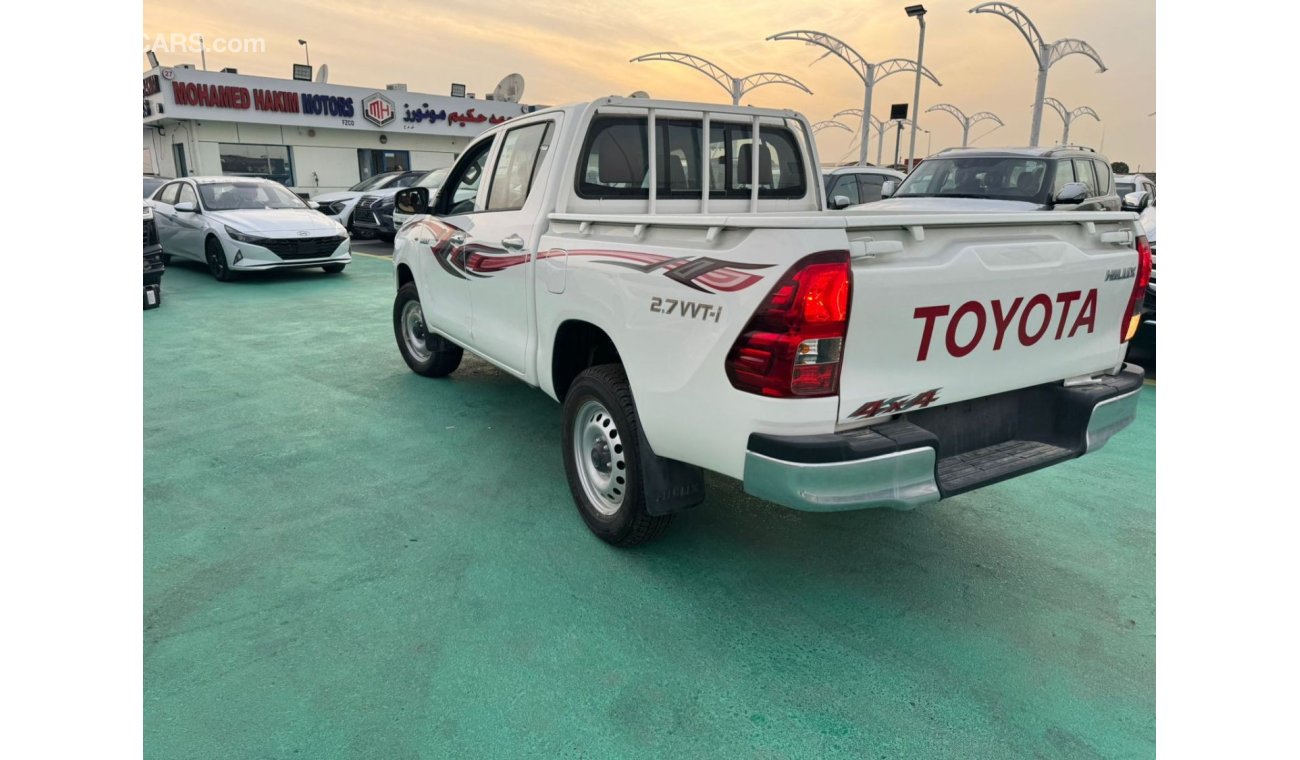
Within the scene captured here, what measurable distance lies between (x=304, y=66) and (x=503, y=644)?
1089 inches

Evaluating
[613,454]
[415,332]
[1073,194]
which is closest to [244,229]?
[415,332]

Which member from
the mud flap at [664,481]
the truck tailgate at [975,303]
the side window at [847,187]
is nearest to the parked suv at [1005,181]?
the side window at [847,187]

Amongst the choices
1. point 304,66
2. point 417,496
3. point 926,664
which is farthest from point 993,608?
point 304,66

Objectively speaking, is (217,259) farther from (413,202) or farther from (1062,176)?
(1062,176)

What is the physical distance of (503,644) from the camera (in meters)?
2.65

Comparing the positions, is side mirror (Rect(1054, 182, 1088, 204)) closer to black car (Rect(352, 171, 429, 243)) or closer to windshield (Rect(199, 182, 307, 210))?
windshield (Rect(199, 182, 307, 210))

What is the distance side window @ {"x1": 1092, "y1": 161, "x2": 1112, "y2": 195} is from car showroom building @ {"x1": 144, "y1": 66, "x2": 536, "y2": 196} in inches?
946

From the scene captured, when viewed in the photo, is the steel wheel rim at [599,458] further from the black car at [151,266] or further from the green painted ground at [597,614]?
the black car at [151,266]

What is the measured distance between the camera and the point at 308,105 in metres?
24.8

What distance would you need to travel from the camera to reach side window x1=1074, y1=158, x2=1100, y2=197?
29.1ft

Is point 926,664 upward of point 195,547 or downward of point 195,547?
downward

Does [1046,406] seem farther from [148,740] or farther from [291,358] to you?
[291,358]

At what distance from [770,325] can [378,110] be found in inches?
1107

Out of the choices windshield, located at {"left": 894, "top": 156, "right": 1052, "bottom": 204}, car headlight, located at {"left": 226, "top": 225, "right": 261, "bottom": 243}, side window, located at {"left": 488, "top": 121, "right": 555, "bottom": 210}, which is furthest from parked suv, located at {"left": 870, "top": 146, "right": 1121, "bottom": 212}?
car headlight, located at {"left": 226, "top": 225, "right": 261, "bottom": 243}
